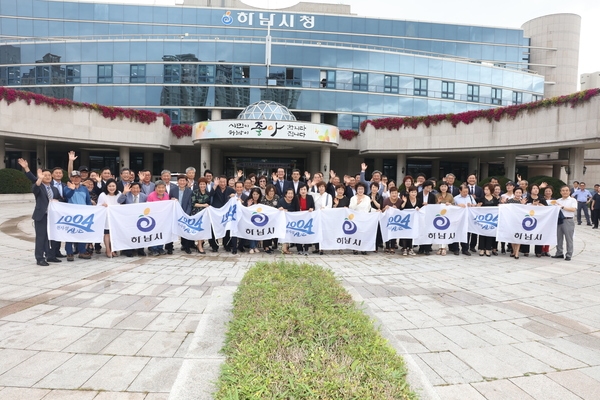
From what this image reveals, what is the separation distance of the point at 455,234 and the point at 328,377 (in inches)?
340

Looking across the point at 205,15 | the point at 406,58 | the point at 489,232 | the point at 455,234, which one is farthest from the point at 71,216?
the point at 205,15

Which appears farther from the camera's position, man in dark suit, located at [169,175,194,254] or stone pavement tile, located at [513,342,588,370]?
man in dark suit, located at [169,175,194,254]

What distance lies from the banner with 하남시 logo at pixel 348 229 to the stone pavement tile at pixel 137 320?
550cm

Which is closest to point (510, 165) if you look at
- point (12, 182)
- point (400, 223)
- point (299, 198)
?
point (400, 223)

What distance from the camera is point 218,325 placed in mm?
3764

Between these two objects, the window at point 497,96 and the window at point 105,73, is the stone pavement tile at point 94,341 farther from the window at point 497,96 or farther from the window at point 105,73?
the window at point 497,96

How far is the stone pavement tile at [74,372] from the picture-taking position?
3105 millimetres

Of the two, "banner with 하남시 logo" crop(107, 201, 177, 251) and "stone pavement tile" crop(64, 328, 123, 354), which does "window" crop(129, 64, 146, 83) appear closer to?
"banner with 하남시 logo" crop(107, 201, 177, 251)

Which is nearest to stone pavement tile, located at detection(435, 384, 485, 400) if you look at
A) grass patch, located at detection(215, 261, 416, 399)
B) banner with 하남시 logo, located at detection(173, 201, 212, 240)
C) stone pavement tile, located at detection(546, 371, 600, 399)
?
grass patch, located at detection(215, 261, 416, 399)

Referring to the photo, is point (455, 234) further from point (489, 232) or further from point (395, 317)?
point (395, 317)

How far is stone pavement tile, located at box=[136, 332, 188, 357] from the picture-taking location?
3.77 metres

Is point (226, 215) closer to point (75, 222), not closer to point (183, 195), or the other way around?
point (183, 195)

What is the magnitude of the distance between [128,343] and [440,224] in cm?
838

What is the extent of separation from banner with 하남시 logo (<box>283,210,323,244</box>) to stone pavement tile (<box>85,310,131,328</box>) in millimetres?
5183
